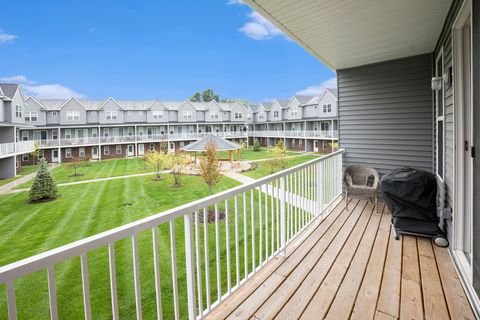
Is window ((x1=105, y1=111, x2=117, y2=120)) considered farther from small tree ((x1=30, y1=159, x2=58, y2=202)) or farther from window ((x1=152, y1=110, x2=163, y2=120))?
small tree ((x1=30, y1=159, x2=58, y2=202))

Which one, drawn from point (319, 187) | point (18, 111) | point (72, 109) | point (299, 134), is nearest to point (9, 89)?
point (18, 111)

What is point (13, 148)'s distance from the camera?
1688 cm

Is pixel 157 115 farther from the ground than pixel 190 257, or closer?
farther from the ground

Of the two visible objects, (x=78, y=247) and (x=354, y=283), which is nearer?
(x=78, y=247)

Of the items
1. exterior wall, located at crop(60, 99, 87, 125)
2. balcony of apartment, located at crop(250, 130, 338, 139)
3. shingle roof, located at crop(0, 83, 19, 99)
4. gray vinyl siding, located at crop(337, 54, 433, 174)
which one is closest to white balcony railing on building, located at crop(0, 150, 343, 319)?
gray vinyl siding, located at crop(337, 54, 433, 174)

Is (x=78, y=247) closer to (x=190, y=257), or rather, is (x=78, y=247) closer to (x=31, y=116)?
(x=190, y=257)

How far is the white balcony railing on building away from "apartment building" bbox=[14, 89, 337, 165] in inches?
836

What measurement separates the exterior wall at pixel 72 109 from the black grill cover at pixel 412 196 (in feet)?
96.8

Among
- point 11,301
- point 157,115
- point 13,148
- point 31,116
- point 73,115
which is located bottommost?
point 11,301

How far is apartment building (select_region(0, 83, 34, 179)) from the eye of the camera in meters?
16.9

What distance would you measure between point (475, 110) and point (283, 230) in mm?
1929

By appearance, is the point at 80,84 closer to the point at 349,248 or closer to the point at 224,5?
the point at 224,5

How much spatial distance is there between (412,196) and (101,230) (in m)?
8.33

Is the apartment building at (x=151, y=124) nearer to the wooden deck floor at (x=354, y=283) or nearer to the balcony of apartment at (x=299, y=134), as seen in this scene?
the balcony of apartment at (x=299, y=134)
